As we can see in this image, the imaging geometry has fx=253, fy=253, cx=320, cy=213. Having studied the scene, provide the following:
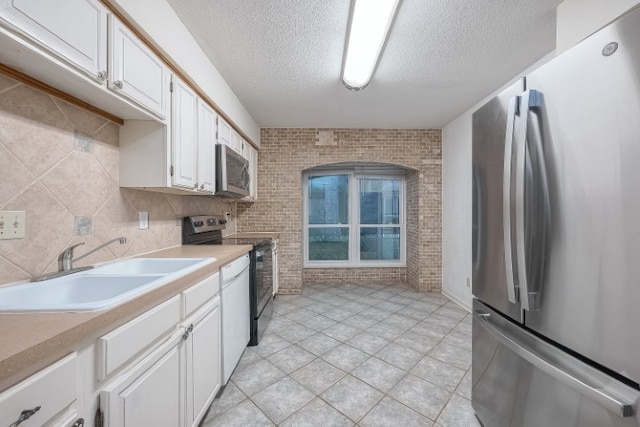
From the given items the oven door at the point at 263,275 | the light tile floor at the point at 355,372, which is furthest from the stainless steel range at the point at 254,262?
the light tile floor at the point at 355,372

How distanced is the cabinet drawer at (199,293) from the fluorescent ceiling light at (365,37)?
1861 mm

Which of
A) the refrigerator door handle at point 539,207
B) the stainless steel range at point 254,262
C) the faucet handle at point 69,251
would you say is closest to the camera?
the refrigerator door handle at point 539,207

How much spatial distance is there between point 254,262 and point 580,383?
2.14 metres

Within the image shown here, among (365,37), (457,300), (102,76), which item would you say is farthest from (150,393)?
(457,300)

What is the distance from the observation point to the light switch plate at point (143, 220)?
1.83 meters

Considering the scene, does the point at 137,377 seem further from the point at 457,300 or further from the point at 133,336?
the point at 457,300

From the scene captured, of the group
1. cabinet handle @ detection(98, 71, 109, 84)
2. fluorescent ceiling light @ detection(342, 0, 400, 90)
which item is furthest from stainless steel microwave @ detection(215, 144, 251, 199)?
fluorescent ceiling light @ detection(342, 0, 400, 90)

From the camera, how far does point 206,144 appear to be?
2.20 m

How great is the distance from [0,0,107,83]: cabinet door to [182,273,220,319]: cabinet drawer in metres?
1.09

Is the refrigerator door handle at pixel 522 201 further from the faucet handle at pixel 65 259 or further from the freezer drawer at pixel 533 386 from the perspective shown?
the faucet handle at pixel 65 259

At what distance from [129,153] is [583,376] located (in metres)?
2.48

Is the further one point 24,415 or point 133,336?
point 133,336

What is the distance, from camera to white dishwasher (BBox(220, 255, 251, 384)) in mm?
1747

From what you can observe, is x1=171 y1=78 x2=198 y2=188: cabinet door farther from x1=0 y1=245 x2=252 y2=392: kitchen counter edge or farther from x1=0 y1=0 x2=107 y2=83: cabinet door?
x1=0 y1=245 x2=252 y2=392: kitchen counter edge
